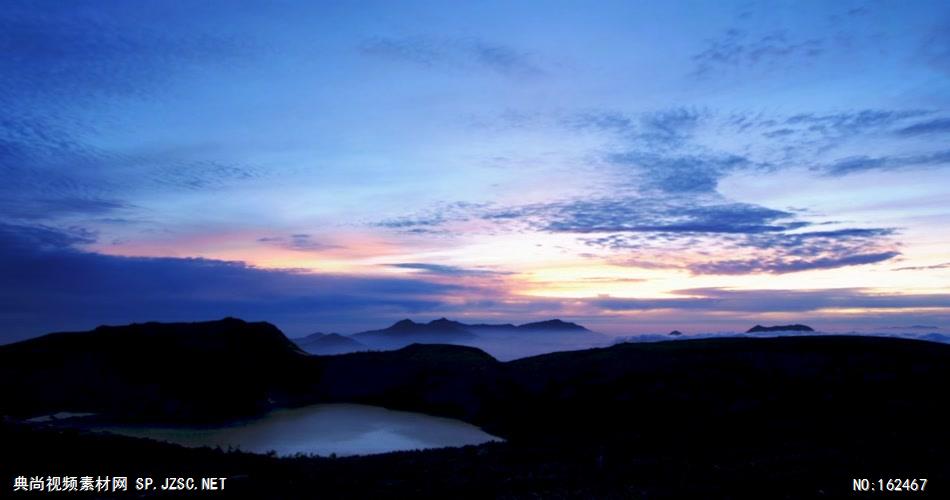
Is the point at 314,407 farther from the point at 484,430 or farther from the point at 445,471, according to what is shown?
the point at 445,471

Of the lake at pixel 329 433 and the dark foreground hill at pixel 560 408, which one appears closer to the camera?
the dark foreground hill at pixel 560 408

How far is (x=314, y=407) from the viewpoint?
4178cm

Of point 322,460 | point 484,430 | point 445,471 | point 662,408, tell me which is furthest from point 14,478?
point 662,408

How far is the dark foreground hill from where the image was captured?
18.5 metres

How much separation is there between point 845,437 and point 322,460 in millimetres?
21146

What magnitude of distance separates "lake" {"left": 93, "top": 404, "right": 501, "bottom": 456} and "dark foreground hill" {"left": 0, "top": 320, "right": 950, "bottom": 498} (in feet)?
6.06

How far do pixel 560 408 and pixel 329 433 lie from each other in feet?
44.5

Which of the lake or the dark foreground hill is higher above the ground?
the dark foreground hill

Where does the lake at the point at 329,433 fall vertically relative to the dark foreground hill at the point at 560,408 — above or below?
below

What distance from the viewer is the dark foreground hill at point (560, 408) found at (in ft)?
60.8

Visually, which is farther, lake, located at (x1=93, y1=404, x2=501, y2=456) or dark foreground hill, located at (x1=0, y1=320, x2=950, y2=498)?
lake, located at (x1=93, y1=404, x2=501, y2=456)

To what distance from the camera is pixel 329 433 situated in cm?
3425

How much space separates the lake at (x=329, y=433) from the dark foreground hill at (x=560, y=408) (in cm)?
185

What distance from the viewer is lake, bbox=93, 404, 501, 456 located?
30.9m
